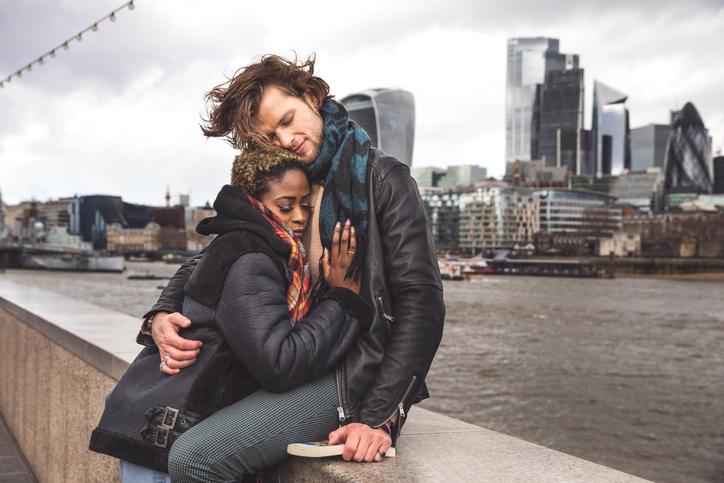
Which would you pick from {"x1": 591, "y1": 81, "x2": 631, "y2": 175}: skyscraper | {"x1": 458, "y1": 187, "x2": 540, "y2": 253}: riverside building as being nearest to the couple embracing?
{"x1": 458, "y1": 187, "x2": 540, "y2": 253}: riverside building

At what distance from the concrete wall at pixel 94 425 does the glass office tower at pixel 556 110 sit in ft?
474

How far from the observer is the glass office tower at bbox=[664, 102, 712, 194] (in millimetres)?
125625

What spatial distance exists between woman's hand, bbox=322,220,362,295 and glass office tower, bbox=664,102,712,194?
452 feet

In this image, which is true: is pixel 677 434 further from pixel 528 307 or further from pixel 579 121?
pixel 579 121

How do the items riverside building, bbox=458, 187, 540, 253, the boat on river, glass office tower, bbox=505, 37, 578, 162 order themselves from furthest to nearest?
1. glass office tower, bbox=505, 37, 578, 162
2. riverside building, bbox=458, 187, 540, 253
3. the boat on river

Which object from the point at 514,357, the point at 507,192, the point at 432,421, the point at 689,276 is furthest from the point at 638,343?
the point at 507,192

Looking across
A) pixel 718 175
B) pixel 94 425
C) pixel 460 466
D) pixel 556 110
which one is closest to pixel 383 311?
pixel 460 466

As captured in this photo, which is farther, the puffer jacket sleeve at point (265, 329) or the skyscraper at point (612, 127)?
the skyscraper at point (612, 127)

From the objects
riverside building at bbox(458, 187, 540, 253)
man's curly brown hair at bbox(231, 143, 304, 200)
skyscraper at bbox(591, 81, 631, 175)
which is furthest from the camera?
skyscraper at bbox(591, 81, 631, 175)

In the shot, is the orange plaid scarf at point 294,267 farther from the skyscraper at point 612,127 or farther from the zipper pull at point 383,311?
the skyscraper at point 612,127

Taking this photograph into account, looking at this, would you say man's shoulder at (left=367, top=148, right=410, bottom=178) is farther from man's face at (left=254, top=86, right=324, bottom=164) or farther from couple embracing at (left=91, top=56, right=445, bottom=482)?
man's face at (left=254, top=86, right=324, bottom=164)

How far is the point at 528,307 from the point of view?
3222 cm

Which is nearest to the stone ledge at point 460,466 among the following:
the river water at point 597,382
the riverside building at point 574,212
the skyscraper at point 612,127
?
the river water at point 597,382

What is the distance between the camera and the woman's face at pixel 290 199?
153 centimetres
